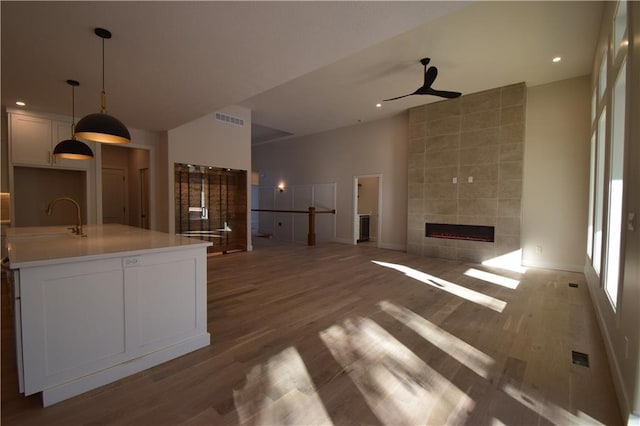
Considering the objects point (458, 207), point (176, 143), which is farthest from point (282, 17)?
point (458, 207)

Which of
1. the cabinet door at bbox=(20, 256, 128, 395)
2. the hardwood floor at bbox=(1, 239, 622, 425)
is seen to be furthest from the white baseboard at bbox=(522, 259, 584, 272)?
the cabinet door at bbox=(20, 256, 128, 395)

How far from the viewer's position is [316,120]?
8031 millimetres

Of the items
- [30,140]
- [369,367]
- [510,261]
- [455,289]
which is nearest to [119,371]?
[369,367]

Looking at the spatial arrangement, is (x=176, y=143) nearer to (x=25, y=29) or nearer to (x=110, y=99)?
(x=110, y=99)

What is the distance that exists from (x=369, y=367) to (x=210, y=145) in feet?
19.1

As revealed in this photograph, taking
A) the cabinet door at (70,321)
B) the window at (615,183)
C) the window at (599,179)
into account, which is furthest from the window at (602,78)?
the cabinet door at (70,321)

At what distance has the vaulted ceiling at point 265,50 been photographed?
7.46 feet

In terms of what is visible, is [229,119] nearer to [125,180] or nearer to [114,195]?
[125,180]

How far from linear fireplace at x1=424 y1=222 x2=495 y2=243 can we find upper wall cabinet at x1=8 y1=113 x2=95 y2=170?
24.4ft

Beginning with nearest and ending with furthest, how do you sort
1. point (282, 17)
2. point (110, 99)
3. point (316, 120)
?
point (282, 17)
point (110, 99)
point (316, 120)

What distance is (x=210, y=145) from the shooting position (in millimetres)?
6512

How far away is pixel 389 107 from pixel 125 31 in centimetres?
566

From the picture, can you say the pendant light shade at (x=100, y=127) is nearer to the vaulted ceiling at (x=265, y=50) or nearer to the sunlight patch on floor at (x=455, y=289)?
the vaulted ceiling at (x=265, y=50)

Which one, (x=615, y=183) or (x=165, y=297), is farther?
(x=615, y=183)
